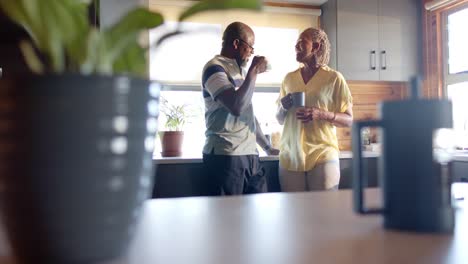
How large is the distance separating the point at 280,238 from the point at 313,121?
1748 millimetres

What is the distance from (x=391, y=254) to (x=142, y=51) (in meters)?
0.32

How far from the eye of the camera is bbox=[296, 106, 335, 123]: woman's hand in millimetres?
2207

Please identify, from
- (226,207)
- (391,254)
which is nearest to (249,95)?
(226,207)

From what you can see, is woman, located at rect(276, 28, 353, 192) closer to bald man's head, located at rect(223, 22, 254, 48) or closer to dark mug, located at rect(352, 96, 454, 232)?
bald man's head, located at rect(223, 22, 254, 48)

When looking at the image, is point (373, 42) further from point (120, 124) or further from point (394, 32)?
point (120, 124)

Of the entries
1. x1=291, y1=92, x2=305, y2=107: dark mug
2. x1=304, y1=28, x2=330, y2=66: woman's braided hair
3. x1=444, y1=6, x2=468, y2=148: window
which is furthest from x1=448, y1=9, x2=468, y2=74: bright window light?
x1=291, y1=92, x2=305, y2=107: dark mug

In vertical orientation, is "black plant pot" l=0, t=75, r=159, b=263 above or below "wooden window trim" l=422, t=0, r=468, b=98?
below

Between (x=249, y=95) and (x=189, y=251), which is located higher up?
(x=249, y=95)

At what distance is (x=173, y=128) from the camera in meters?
3.26

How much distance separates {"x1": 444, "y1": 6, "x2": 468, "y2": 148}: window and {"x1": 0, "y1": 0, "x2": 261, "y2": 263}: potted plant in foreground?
3.51 meters

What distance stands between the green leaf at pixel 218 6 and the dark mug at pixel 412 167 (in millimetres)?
224

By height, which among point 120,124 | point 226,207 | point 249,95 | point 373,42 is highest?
point 373,42

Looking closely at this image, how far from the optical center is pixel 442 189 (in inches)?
22.6

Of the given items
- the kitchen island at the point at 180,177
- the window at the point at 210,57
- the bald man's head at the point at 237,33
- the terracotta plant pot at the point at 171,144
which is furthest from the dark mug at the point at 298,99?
the window at the point at 210,57
